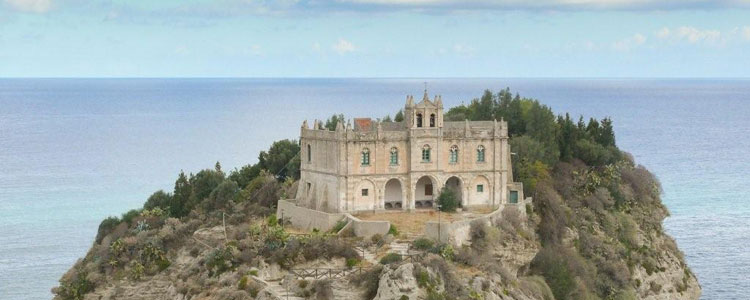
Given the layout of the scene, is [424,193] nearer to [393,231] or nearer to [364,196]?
[364,196]

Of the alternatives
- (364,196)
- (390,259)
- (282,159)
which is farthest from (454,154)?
(282,159)

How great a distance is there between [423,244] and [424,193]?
991 cm

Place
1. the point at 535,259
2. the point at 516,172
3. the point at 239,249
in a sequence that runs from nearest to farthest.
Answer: the point at 239,249, the point at 535,259, the point at 516,172

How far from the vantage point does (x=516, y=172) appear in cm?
7738

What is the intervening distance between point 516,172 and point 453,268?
59.5 feet

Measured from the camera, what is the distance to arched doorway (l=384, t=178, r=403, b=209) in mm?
Result: 70625

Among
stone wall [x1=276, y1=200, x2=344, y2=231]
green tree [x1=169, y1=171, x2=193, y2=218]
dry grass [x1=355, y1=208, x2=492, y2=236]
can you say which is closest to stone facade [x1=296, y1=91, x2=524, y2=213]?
dry grass [x1=355, y1=208, x2=492, y2=236]

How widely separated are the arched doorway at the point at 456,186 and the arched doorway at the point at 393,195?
9.07 ft

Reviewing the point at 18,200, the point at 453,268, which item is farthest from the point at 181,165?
the point at 453,268

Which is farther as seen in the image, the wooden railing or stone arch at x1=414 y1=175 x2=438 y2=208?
stone arch at x1=414 y1=175 x2=438 y2=208

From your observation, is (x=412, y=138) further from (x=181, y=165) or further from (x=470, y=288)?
(x=181, y=165)

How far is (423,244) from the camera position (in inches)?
2430

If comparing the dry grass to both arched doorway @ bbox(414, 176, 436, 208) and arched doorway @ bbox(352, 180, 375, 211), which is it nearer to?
arched doorway @ bbox(352, 180, 375, 211)

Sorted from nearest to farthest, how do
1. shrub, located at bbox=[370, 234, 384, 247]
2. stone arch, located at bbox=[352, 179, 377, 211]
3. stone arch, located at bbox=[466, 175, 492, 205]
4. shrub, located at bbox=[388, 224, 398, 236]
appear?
shrub, located at bbox=[370, 234, 384, 247] < shrub, located at bbox=[388, 224, 398, 236] < stone arch, located at bbox=[352, 179, 377, 211] < stone arch, located at bbox=[466, 175, 492, 205]
